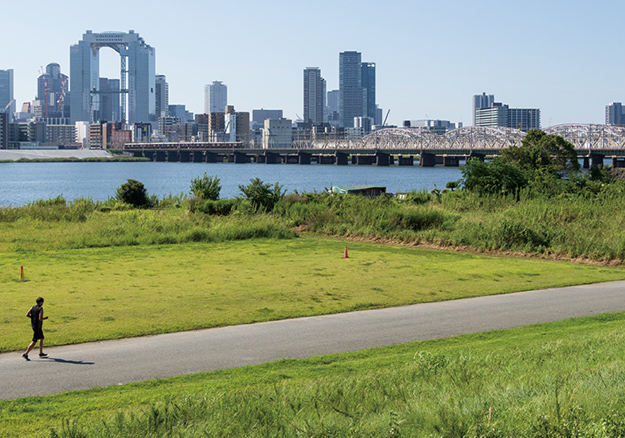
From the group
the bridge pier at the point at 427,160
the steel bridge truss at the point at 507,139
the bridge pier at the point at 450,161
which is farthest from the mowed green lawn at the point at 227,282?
the bridge pier at the point at 450,161

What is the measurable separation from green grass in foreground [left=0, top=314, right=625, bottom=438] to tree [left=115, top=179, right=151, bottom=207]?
36338mm

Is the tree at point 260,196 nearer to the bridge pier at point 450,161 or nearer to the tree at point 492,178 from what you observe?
the tree at point 492,178

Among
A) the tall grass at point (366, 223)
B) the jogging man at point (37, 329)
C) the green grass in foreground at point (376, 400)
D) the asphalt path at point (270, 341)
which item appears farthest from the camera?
the tall grass at point (366, 223)

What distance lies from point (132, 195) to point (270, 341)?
35.0 metres

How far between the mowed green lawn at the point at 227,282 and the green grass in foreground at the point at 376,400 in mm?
3939

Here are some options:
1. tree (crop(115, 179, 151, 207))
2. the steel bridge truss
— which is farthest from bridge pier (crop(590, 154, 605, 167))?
tree (crop(115, 179, 151, 207))

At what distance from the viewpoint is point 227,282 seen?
18422 mm

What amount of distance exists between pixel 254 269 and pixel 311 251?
4.70m

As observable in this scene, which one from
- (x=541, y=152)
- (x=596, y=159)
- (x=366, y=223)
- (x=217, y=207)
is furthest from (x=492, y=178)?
(x=596, y=159)

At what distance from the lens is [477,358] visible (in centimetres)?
962

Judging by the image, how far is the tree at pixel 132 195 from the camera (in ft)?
148

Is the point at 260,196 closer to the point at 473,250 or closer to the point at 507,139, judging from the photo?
the point at 473,250

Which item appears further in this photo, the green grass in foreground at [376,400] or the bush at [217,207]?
the bush at [217,207]

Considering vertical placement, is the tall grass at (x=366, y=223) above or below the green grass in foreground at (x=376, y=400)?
above
